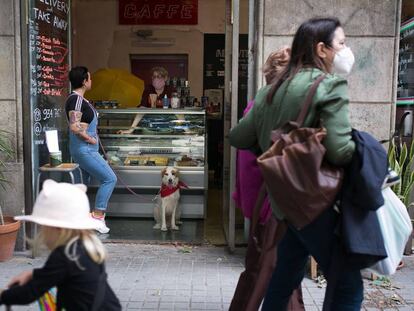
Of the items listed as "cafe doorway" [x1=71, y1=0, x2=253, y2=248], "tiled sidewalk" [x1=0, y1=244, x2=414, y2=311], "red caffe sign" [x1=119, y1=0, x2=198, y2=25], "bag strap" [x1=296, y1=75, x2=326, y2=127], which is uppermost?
"red caffe sign" [x1=119, y1=0, x2=198, y2=25]

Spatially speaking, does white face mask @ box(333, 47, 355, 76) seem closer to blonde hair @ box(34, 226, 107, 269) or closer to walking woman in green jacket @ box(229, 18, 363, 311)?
walking woman in green jacket @ box(229, 18, 363, 311)

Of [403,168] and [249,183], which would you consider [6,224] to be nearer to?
[249,183]

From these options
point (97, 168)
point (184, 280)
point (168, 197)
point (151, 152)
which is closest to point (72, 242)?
point (184, 280)

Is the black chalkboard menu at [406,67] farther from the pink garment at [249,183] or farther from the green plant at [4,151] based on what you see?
the green plant at [4,151]

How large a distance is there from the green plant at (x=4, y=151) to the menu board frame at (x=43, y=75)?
0.15m

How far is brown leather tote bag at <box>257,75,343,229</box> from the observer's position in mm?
2232

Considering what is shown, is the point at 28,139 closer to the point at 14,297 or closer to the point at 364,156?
the point at 14,297

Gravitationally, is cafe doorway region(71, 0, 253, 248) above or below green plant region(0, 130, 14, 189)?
above

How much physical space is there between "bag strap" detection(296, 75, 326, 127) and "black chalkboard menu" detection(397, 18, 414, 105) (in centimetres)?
307

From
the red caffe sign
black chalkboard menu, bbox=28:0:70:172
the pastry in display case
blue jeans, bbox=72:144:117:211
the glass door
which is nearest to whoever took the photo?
the glass door

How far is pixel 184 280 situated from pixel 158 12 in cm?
658

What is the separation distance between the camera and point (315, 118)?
7.66 feet

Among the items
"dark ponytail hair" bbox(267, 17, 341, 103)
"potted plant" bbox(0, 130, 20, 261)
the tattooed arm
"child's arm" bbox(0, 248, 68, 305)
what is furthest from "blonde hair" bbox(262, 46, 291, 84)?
"potted plant" bbox(0, 130, 20, 261)

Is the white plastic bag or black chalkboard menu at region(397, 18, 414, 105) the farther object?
black chalkboard menu at region(397, 18, 414, 105)
